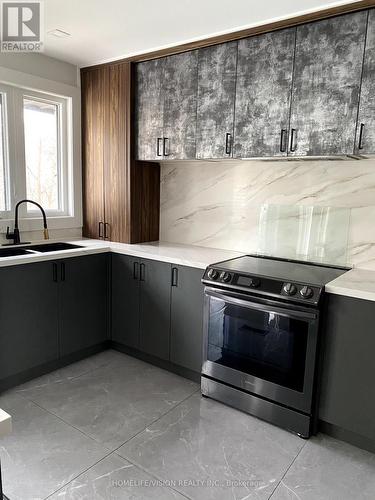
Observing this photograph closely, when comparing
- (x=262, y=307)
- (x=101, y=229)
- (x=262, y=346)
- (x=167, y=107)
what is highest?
(x=167, y=107)

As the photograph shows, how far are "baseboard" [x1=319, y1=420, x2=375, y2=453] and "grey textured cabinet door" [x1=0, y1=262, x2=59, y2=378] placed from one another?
1.90m

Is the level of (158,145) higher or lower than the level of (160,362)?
higher

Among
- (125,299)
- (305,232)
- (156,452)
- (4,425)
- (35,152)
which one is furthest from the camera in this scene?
(35,152)

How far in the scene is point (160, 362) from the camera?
293cm

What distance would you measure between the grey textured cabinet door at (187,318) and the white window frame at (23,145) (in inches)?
55.3

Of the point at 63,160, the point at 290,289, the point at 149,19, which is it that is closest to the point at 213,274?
the point at 290,289

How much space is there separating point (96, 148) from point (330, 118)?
6.78ft

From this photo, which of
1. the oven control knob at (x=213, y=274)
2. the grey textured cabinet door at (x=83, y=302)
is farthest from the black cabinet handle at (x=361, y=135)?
the grey textured cabinet door at (x=83, y=302)

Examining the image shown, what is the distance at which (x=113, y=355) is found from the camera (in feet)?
10.3

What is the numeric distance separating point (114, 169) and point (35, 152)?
2.31ft

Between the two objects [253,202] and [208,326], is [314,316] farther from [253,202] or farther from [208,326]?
[253,202]

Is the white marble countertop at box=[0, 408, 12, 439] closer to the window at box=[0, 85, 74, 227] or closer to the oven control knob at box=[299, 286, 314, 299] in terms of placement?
the oven control knob at box=[299, 286, 314, 299]

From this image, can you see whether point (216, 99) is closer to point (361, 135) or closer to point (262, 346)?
point (361, 135)

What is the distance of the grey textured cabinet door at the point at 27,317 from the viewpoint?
2.48 metres
